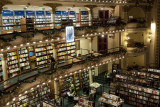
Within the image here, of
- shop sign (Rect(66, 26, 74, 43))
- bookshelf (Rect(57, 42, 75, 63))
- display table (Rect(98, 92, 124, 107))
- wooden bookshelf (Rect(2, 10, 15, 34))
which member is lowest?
display table (Rect(98, 92, 124, 107))

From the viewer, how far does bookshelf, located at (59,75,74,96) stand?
45.0 feet

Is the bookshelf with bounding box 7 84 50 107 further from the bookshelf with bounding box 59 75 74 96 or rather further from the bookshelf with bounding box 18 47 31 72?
the bookshelf with bounding box 18 47 31 72

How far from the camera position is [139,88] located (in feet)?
39.0

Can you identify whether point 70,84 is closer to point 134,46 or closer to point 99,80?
point 99,80

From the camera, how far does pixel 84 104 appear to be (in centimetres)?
1080

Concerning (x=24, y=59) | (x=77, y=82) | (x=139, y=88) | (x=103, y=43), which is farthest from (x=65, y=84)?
(x=103, y=43)

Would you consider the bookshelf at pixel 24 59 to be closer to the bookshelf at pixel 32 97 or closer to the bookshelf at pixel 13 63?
the bookshelf at pixel 13 63

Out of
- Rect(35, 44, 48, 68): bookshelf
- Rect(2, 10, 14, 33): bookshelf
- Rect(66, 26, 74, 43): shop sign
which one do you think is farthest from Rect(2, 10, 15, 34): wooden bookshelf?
Rect(66, 26, 74, 43): shop sign

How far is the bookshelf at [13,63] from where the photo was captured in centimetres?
1092

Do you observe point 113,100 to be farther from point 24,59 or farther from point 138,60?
point 138,60

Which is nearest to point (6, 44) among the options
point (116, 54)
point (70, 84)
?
point (70, 84)

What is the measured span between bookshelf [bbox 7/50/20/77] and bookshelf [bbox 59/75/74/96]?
3643 mm

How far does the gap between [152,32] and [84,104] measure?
1123cm

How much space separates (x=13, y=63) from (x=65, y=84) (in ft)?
15.1
